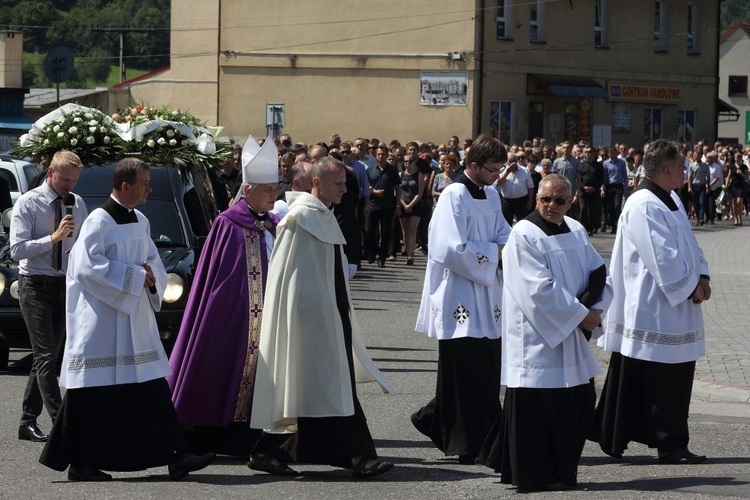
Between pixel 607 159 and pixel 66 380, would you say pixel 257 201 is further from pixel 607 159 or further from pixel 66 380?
pixel 607 159

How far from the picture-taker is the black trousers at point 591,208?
29078 millimetres

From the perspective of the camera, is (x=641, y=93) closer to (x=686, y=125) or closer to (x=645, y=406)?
(x=686, y=125)

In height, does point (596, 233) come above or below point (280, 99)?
below

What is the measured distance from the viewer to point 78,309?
798cm

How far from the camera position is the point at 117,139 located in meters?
12.8

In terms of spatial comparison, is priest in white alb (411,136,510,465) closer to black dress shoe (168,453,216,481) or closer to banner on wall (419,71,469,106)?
black dress shoe (168,453,216,481)

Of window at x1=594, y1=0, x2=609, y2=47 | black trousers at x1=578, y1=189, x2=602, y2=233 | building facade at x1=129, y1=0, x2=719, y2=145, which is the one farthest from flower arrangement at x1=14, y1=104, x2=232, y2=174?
window at x1=594, y1=0, x2=609, y2=47

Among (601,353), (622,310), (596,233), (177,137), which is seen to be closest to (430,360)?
(601,353)

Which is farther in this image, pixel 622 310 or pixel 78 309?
pixel 622 310

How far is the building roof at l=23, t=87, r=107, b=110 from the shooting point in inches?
2143

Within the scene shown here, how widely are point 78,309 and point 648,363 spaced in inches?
136

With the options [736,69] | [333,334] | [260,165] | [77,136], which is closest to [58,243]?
[260,165]

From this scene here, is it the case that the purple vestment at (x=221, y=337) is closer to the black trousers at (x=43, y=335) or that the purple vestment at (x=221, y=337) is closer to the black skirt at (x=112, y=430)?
the black skirt at (x=112, y=430)

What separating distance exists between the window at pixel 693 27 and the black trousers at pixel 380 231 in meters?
31.5
